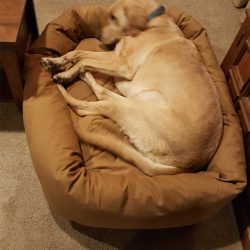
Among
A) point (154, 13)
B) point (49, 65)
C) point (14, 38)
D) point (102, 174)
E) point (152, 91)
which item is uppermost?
point (154, 13)

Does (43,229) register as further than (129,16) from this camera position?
No

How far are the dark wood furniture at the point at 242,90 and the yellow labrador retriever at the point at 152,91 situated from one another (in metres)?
0.26

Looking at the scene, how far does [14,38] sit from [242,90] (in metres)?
1.22

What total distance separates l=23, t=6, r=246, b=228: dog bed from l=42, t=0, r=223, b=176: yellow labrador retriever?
57 mm

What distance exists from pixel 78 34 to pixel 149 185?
1.12 meters

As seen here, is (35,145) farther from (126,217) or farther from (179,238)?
(179,238)

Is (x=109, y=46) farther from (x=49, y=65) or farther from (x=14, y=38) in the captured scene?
(x=14, y=38)

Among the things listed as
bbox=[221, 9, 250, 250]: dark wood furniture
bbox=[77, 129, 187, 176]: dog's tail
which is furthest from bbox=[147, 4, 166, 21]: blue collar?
bbox=[77, 129, 187, 176]: dog's tail

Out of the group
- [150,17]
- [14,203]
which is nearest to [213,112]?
[150,17]

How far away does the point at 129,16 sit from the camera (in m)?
1.68

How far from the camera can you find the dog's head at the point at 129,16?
1.69 metres

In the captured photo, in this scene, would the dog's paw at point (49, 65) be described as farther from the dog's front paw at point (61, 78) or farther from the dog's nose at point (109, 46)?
the dog's nose at point (109, 46)

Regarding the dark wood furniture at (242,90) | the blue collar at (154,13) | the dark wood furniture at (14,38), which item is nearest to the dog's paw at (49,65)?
the dark wood furniture at (14,38)

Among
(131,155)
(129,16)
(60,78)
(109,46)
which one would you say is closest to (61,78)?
(60,78)
